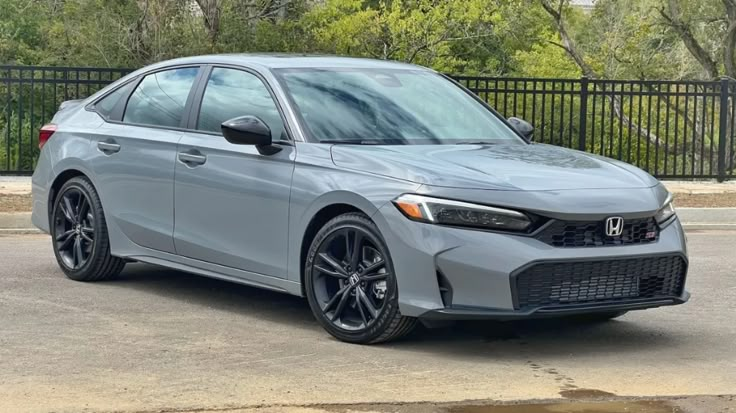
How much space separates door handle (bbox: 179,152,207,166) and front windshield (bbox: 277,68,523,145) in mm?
697

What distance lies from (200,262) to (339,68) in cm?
147

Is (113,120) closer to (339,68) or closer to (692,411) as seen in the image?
(339,68)

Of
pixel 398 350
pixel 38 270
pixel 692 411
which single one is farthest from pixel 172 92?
pixel 692 411

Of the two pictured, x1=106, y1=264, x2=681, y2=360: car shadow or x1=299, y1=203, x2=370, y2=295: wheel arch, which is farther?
x1=299, y1=203, x2=370, y2=295: wheel arch

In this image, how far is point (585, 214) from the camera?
6.89 m

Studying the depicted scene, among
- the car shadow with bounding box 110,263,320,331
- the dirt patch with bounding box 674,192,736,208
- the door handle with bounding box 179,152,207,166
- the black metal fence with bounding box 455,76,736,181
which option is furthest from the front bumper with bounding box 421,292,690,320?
the black metal fence with bounding box 455,76,736,181

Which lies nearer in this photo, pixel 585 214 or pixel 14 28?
pixel 585 214

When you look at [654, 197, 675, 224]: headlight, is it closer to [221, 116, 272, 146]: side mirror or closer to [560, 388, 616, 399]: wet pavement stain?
[560, 388, 616, 399]: wet pavement stain

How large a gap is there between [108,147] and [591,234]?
3.63m

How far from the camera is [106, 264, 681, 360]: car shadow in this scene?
733 centimetres

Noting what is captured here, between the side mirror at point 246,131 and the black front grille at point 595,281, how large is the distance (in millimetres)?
1817

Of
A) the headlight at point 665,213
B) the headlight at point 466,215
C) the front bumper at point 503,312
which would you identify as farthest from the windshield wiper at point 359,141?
the headlight at point 665,213

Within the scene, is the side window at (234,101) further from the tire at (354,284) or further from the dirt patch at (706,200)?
the dirt patch at (706,200)

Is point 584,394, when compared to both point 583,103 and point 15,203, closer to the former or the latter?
point 15,203
